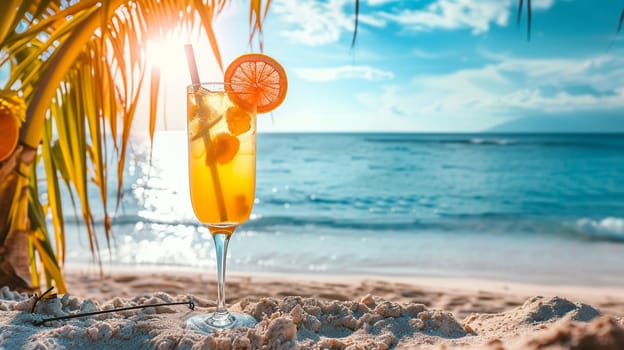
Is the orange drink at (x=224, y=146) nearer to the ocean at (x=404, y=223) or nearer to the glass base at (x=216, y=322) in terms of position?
the glass base at (x=216, y=322)

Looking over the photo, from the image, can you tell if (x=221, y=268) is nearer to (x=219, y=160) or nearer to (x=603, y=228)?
(x=219, y=160)

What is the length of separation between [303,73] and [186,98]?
29574 millimetres

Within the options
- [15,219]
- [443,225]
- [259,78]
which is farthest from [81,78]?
[443,225]

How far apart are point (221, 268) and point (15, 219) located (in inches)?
36.2

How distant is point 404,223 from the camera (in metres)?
8.89

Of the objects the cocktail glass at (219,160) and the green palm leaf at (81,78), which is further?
the green palm leaf at (81,78)

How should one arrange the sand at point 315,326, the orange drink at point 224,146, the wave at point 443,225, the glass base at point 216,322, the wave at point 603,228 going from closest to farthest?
the sand at point 315,326 < the glass base at point 216,322 < the orange drink at point 224,146 < the wave at point 603,228 < the wave at point 443,225

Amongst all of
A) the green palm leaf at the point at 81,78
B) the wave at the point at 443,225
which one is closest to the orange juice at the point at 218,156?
the green palm leaf at the point at 81,78

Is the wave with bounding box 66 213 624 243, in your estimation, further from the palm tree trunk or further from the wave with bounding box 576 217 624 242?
the palm tree trunk

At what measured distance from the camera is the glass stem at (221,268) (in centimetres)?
139

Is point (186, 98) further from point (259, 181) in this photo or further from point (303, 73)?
point (303, 73)

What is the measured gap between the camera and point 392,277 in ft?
15.8

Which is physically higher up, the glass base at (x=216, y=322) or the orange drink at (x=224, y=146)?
the orange drink at (x=224, y=146)

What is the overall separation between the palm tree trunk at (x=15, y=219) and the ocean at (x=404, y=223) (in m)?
0.41
